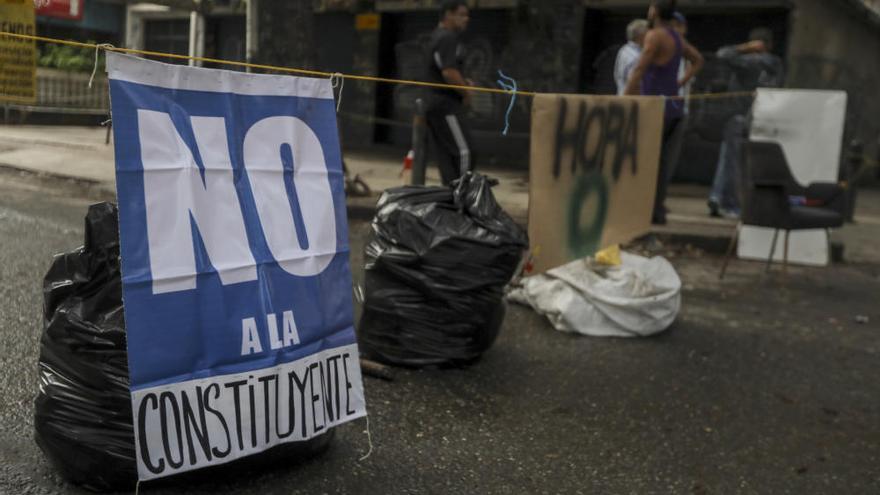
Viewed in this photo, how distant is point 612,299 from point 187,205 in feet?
9.74

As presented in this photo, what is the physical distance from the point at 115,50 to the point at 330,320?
1.12 meters

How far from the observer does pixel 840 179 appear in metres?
7.71

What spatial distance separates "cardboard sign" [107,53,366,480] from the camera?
2430 mm

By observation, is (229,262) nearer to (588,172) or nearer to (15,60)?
(15,60)

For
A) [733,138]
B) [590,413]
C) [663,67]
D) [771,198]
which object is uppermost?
[663,67]

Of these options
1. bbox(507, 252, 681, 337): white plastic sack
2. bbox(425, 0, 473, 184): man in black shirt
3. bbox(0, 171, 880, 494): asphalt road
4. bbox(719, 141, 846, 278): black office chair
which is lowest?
bbox(0, 171, 880, 494): asphalt road

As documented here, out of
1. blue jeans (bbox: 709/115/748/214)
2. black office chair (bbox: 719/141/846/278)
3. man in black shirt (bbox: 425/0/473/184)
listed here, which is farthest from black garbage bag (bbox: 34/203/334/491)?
blue jeans (bbox: 709/115/748/214)

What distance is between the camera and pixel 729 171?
9.10 metres

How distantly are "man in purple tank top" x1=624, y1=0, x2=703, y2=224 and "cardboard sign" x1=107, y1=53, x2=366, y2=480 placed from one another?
427cm

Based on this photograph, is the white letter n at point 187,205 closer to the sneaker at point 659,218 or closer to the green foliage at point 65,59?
the sneaker at point 659,218

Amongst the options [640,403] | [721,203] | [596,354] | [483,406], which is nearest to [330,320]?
[483,406]

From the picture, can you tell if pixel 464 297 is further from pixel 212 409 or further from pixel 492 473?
pixel 212 409

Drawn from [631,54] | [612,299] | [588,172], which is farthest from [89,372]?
[631,54]

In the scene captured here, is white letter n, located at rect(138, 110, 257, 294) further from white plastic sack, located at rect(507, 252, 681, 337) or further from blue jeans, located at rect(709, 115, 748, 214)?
blue jeans, located at rect(709, 115, 748, 214)
